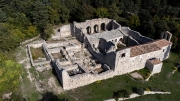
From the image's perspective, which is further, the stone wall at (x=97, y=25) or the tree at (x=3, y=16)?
the stone wall at (x=97, y=25)

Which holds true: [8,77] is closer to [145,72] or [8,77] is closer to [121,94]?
[121,94]

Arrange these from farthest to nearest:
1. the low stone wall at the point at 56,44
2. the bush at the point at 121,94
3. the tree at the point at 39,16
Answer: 1. the tree at the point at 39,16
2. the low stone wall at the point at 56,44
3. the bush at the point at 121,94

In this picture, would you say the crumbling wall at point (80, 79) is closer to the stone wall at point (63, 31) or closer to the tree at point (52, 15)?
the stone wall at point (63, 31)

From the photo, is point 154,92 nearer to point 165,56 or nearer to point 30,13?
point 165,56

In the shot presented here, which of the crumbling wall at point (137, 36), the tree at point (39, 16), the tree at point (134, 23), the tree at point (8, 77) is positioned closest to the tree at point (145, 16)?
the tree at point (134, 23)

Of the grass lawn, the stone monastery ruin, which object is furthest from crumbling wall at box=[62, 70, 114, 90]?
the grass lawn

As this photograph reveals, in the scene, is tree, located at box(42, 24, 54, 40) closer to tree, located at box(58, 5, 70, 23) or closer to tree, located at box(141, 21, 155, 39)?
tree, located at box(58, 5, 70, 23)

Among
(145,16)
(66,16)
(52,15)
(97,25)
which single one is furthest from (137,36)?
(52,15)
